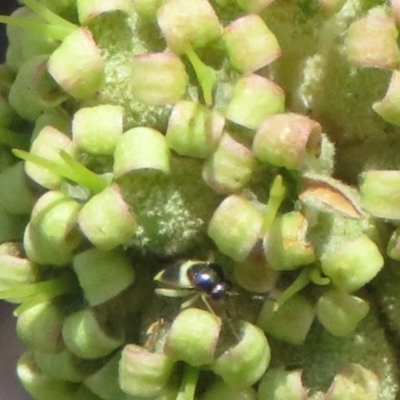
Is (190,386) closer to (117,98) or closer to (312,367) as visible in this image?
(312,367)

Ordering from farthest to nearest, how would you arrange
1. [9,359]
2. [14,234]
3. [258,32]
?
[9,359]
[14,234]
[258,32]

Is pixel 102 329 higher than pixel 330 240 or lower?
lower

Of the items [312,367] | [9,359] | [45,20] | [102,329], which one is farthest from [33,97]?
[9,359]

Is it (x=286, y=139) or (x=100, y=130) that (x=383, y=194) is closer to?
(x=286, y=139)

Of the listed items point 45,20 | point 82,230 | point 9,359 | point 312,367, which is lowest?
point 9,359

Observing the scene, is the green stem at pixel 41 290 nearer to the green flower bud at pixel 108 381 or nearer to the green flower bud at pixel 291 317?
the green flower bud at pixel 108 381
